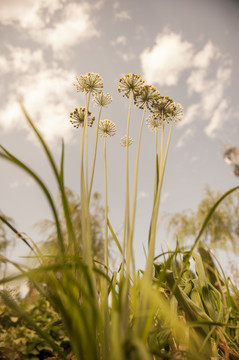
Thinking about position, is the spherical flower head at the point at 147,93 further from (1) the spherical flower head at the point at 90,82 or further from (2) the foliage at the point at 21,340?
(2) the foliage at the point at 21,340

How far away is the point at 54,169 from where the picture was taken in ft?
1.16

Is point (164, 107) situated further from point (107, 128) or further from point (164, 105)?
point (107, 128)

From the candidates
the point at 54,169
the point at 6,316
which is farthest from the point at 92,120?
the point at 6,316

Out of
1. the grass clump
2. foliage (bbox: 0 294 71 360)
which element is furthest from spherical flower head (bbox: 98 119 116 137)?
foliage (bbox: 0 294 71 360)

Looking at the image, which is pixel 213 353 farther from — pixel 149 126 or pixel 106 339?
pixel 149 126

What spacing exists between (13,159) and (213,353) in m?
0.53

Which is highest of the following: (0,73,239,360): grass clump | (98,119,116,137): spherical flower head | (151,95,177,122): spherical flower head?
(98,119,116,137): spherical flower head

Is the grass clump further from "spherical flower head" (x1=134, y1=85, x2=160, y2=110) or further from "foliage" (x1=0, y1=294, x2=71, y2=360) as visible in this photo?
"foliage" (x1=0, y1=294, x2=71, y2=360)

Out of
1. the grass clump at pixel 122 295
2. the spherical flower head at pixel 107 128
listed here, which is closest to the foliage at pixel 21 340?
the grass clump at pixel 122 295

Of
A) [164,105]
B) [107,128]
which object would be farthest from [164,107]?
[107,128]

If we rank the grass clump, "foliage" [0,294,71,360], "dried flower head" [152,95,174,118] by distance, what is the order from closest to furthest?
the grass clump
"dried flower head" [152,95,174,118]
"foliage" [0,294,71,360]

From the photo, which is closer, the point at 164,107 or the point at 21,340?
the point at 164,107

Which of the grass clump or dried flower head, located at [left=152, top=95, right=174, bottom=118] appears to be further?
dried flower head, located at [left=152, top=95, right=174, bottom=118]

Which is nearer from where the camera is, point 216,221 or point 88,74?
point 88,74
